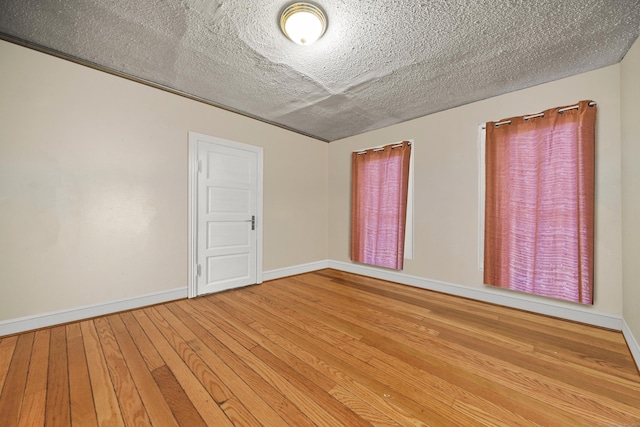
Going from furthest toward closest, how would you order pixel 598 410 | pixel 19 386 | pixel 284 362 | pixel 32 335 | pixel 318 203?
pixel 318 203 → pixel 32 335 → pixel 284 362 → pixel 19 386 → pixel 598 410

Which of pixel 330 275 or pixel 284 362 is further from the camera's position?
pixel 330 275

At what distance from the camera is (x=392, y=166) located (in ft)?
12.0

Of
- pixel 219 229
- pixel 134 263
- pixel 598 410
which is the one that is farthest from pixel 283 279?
pixel 598 410

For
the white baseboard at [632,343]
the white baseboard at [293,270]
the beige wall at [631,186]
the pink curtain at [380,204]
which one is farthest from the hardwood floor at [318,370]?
the pink curtain at [380,204]

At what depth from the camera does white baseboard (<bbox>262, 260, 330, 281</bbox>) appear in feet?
12.0

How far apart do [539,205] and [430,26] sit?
2.06 m

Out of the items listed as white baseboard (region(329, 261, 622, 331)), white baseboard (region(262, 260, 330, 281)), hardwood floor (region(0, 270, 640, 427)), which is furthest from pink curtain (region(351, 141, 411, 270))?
hardwood floor (region(0, 270, 640, 427))

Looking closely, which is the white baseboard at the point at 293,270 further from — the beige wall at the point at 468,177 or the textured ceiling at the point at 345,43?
the textured ceiling at the point at 345,43

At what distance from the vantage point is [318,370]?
155 centimetres

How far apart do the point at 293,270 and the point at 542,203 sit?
10.9 ft

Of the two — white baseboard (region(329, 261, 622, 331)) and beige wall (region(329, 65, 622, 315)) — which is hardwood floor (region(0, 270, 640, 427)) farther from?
beige wall (region(329, 65, 622, 315))

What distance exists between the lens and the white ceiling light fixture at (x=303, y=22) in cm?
161

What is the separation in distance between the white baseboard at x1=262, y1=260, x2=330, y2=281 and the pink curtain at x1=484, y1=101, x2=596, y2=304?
8.46ft

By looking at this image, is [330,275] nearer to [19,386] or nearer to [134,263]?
[134,263]
